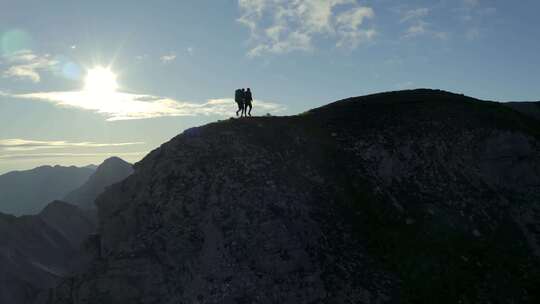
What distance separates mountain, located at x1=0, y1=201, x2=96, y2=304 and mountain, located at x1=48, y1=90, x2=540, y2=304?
1327 inches

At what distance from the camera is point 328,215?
27.4 metres

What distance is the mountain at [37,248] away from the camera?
65250 mm

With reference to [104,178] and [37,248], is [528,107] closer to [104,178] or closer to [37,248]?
[37,248]

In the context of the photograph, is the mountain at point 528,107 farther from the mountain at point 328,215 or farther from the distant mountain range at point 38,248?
the distant mountain range at point 38,248

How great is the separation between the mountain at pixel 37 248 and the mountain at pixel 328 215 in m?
33.7

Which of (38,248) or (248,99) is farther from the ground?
(248,99)

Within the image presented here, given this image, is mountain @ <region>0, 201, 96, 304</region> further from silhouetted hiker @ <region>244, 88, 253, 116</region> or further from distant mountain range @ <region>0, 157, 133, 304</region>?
silhouetted hiker @ <region>244, 88, 253, 116</region>

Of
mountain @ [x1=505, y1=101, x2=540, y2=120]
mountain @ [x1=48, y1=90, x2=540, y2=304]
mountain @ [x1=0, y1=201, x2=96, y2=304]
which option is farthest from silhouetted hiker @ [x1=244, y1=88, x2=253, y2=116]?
mountain @ [x1=505, y1=101, x2=540, y2=120]

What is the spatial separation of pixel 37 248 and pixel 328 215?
7475cm

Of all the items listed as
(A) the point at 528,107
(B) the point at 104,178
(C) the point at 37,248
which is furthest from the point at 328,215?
(B) the point at 104,178

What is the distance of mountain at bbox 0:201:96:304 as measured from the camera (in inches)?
2569

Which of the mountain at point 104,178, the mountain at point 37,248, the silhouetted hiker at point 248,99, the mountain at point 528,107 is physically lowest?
the mountain at point 37,248

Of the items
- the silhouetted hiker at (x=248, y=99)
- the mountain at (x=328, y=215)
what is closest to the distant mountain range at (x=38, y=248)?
the mountain at (x=328, y=215)

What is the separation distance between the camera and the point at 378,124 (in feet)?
117
